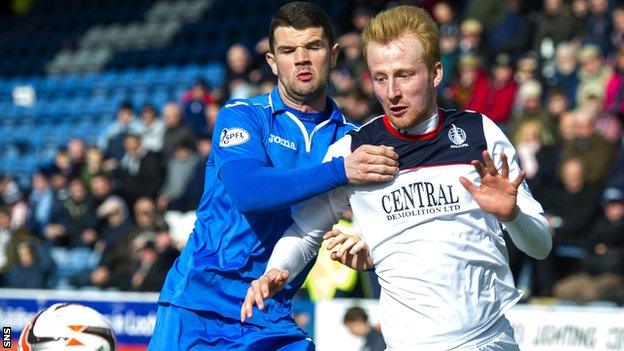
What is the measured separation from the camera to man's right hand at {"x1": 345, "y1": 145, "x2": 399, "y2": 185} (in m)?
4.46

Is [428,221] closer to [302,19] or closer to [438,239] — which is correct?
[438,239]

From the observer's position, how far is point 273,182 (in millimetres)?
4766

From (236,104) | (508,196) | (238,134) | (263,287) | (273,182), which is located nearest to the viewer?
(508,196)

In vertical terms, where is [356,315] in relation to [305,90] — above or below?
below

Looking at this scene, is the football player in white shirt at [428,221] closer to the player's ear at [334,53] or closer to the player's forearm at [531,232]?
the player's forearm at [531,232]

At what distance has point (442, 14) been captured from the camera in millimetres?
15734

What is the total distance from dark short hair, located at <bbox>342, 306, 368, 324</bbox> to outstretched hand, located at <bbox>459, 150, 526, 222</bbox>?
22.1ft

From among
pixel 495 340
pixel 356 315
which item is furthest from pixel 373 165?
pixel 356 315

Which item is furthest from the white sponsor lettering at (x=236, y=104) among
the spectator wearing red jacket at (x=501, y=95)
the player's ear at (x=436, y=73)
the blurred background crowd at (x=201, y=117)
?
the spectator wearing red jacket at (x=501, y=95)

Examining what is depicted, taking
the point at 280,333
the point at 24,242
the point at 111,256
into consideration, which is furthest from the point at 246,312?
the point at 24,242

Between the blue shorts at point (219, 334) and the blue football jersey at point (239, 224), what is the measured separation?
44 millimetres

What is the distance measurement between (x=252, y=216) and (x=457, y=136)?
1.04 m

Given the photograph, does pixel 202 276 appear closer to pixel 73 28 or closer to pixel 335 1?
pixel 335 1

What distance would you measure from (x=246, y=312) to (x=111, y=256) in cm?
1103
